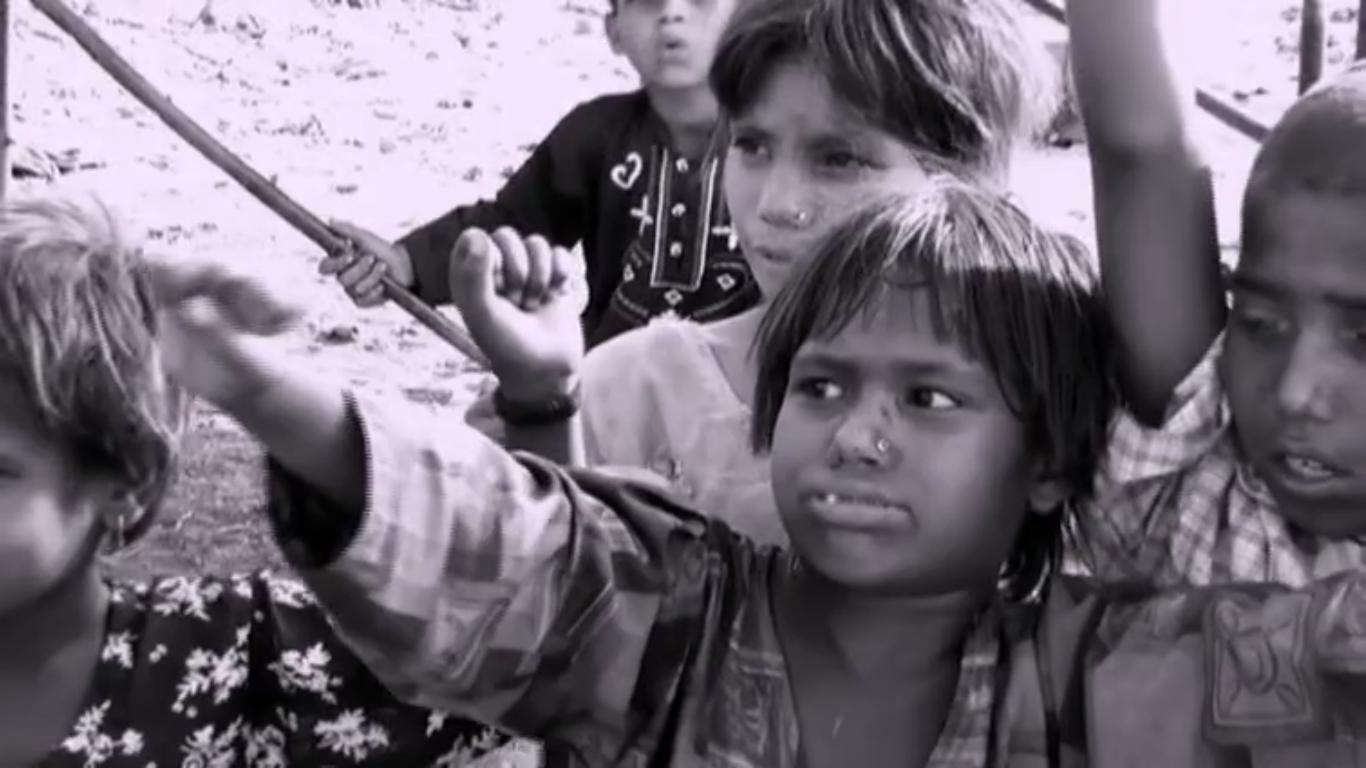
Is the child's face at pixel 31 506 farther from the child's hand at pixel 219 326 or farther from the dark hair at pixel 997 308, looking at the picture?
the dark hair at pixel 997 308

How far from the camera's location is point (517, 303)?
1.94 m

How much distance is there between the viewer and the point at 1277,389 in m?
1.88

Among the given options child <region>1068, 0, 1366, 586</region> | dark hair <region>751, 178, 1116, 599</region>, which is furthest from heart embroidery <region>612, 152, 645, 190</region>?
child <region>1068, 0, 1366, 586</region>

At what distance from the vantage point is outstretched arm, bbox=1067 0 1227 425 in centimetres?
199

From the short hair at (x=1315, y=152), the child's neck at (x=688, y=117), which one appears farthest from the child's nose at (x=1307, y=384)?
the child's neck at (x=688, y=117)

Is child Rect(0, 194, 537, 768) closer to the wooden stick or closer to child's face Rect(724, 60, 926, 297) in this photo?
child's face Rect(724, 60, 926, 297)

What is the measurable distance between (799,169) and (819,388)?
504mm

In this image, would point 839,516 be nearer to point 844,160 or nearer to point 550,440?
point 550,440

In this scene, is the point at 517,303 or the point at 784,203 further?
the point at 784,203

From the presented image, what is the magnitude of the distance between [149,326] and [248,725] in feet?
1.20

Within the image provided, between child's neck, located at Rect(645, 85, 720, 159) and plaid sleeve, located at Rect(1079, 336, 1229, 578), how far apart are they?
4.76 feet

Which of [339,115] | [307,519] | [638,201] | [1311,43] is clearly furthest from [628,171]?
[339,115]

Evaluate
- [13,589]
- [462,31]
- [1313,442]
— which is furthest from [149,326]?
[462,31]

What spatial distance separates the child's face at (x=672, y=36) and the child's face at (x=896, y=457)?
1558mm
